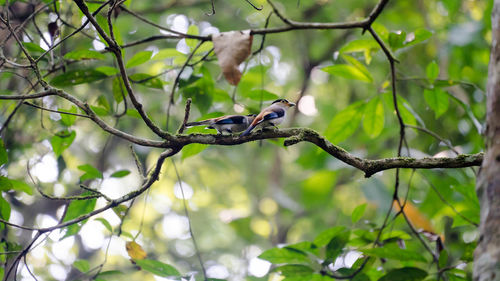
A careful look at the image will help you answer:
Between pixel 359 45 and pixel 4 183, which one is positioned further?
pixel 359 45

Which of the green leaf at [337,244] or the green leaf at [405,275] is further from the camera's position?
the green leaf at [337,244]

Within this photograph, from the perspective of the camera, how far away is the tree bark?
1831 millimetres

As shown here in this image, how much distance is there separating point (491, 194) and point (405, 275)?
156 centimetres

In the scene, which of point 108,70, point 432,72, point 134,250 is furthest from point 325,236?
point 108,70

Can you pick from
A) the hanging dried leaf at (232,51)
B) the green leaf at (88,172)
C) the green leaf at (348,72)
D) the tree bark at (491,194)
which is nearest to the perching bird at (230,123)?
the hanging dried leaf at (232,51)

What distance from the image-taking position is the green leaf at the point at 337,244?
3.45 meters

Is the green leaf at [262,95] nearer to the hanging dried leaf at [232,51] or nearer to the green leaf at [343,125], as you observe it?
the hanging dried leaf at [232,51]

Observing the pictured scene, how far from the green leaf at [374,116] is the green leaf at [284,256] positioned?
51.4 inches

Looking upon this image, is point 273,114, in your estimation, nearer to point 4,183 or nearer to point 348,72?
point 348,72

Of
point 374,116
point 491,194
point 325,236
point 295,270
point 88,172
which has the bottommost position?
point 491,194

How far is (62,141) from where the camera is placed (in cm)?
363

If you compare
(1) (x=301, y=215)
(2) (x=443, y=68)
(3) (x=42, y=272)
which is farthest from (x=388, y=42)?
(3) (x=42, y=272)

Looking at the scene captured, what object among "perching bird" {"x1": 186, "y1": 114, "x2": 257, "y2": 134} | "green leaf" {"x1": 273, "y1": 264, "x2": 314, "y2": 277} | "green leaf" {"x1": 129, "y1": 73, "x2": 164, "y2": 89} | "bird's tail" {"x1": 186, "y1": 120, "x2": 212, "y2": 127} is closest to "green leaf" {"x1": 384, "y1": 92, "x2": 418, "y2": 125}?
"perching bird" {"x1": 186, "y1": 114, "x2": 257, "y2": 134}

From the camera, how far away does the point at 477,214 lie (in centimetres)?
373
